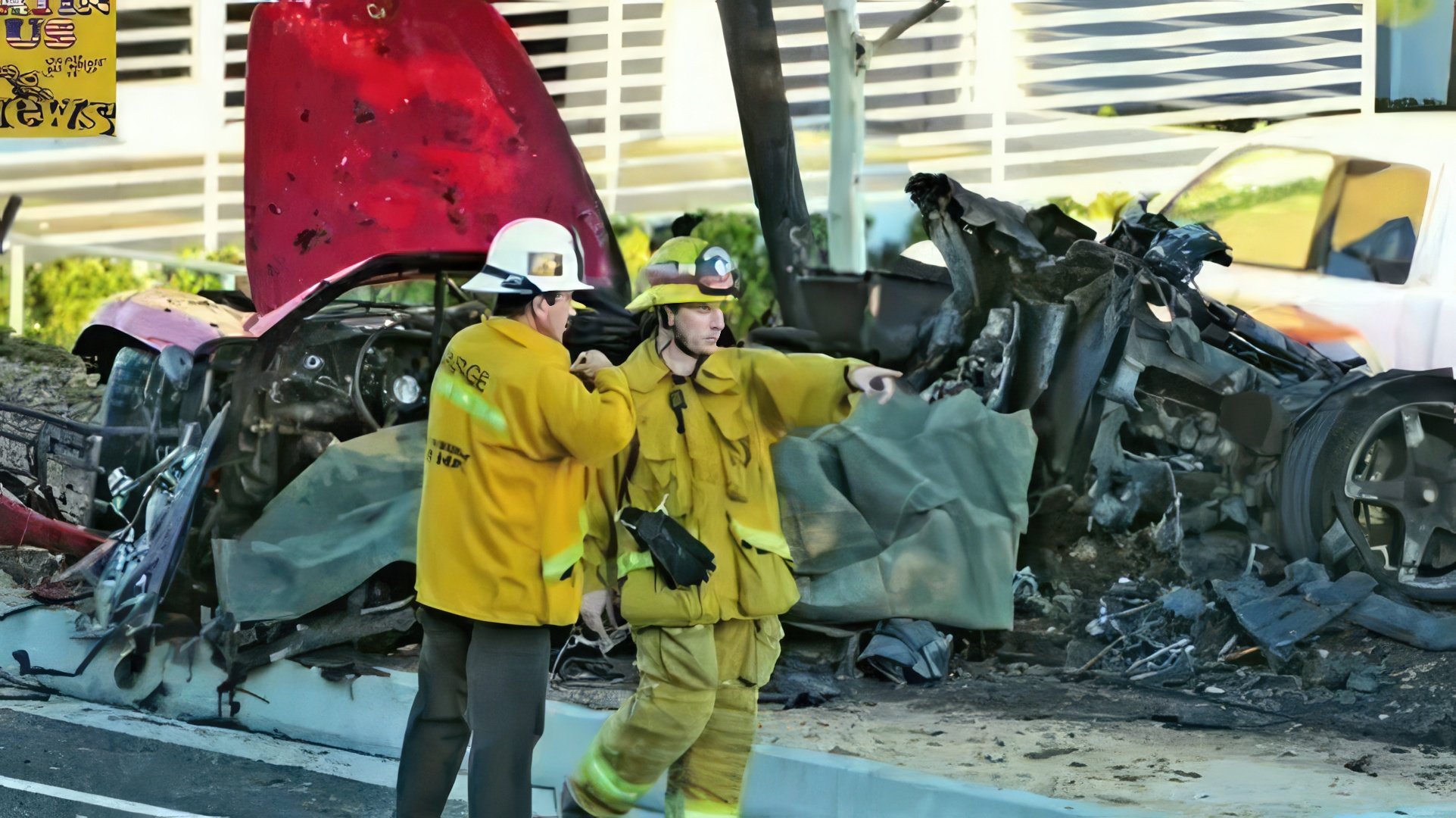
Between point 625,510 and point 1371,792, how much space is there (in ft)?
7.84

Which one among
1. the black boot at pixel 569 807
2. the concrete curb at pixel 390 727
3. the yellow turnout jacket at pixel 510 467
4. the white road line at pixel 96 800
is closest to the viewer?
the yellow turnout jacket at pixel 510 467

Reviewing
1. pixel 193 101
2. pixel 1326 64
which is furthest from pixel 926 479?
pixel 193 101

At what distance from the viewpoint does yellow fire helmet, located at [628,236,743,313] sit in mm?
4312

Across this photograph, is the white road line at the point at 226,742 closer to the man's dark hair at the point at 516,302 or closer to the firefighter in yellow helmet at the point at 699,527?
the firefighter in yellow helmet at the point at 699,527

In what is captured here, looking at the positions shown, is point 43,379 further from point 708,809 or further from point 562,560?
point 708,809

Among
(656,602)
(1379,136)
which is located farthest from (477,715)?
(1379,136)

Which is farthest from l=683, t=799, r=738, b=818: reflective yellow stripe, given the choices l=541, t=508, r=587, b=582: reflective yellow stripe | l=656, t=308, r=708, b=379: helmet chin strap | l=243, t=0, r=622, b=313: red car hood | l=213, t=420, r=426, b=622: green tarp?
l=243, t=0, r=622, b=313: red car hood

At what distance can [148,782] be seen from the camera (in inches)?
216

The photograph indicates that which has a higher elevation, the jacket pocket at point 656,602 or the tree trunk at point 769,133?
the tree trunk at point 769,133

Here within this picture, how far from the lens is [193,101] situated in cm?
827

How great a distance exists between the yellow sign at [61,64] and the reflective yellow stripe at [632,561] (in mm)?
5295

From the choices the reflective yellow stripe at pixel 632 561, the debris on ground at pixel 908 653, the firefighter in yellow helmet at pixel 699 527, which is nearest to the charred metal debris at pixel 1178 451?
the debris on ground at pixel 908 653

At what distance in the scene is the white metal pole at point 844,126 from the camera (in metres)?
7.21

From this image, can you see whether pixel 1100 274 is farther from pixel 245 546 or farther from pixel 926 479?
pixel 245 546
